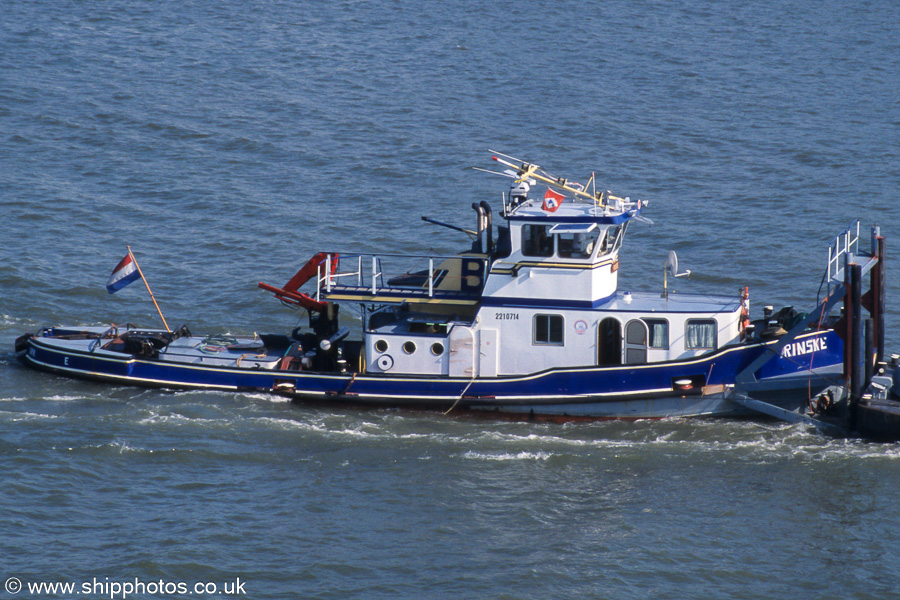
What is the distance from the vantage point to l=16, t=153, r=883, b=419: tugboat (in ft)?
60.3

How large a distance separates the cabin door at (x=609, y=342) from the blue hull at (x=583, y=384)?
0.51 m

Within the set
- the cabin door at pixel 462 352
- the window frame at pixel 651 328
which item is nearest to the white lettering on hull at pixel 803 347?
the window frame at pixel 651 328

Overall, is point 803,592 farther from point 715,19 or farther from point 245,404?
point 715,19

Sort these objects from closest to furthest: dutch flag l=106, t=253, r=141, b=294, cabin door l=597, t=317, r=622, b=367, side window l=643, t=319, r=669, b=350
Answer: side window l=643, t=319, r=669, b=350 < cabin door l=597, t=317, r=622, b=367 < dutch flag l=106, t=253, r=141, b=294

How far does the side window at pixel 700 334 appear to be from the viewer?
18656mm

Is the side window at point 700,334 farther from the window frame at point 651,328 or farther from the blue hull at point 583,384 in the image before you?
the blue hull at point 583,384

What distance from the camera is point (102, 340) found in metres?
21.2

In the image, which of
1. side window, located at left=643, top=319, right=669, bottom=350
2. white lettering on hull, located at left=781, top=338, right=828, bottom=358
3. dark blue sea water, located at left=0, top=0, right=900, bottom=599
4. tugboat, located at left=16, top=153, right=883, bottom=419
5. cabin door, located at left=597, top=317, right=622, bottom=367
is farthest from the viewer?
cabin door, located at left=597, top=317, right=622, bottom=367

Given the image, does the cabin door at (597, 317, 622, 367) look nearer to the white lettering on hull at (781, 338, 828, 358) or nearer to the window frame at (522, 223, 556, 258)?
the window frame at (522, 223, 556, 258)

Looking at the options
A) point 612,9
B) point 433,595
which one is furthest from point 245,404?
point 612,9

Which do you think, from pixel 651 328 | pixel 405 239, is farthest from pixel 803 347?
pixel 405 239

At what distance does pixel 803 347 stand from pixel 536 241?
202 inches

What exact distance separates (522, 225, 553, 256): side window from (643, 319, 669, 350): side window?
2.22 m

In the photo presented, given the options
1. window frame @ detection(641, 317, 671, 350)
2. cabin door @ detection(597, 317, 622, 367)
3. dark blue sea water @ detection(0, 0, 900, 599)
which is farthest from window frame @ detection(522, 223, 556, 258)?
dark blue sea water @ detection(0, 0, 900, 599)
